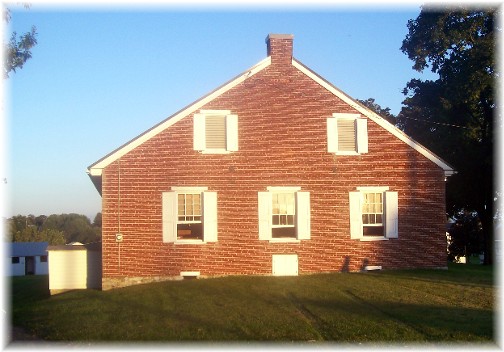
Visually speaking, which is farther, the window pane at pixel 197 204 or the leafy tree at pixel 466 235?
the leafy tree at pixel 466 235

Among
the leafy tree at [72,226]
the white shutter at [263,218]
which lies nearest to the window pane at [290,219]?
the white shutter at [263,218]

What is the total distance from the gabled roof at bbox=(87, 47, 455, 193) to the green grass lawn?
4106 mm

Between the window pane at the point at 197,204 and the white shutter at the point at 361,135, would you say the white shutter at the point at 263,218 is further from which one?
the white shutter at the point at 361,135

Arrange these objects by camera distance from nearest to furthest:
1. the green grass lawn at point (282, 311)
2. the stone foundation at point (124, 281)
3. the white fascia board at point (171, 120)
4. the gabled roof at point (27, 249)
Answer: the green grass lawn at point (282, 311), the stone foundation at point (124, 281), the white fascia board at point (171, 120), the gabled roof at point (27, 249)

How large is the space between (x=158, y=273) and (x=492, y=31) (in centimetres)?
1951

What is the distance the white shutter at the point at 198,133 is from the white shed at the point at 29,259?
6633 centimetres

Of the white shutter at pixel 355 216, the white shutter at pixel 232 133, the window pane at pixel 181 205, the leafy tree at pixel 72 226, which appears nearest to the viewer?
the window pane at pixel 181 205

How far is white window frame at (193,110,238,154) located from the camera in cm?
2192

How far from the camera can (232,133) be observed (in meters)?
22.1

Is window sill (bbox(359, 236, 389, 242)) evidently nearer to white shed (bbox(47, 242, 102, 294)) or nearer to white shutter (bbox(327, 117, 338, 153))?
white shutter (bbox(327, 117, 338, 153))

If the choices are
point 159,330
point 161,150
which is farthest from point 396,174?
point 159,330

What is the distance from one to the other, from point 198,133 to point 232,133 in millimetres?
1157

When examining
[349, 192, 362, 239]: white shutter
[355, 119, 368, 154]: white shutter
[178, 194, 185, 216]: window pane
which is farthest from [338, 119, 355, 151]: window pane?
[178, 194, 185, 216]: window pane

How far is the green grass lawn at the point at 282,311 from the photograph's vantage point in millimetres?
12297
